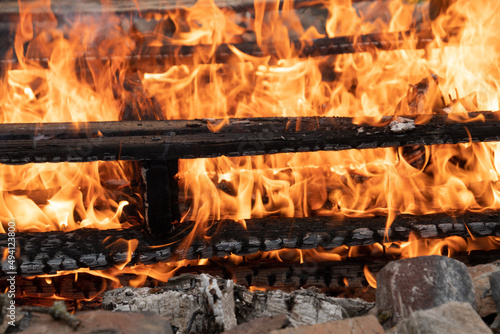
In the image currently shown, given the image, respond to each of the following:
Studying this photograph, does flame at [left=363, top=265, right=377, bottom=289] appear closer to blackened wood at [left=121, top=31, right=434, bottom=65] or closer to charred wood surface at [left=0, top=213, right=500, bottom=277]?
charred wood surface at [left=0, top=213, right=500, bottom=277]

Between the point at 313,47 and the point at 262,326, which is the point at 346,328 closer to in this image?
the point at 262,326

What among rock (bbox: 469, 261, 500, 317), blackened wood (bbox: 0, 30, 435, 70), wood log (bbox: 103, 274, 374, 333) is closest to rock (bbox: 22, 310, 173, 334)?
wood log (bbox: 103, 274, 374, 333)

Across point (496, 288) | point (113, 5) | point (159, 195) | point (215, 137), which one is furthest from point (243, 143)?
point (113, 5)

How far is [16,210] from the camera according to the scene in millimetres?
3676

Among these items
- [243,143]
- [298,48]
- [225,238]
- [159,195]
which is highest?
[298,48]

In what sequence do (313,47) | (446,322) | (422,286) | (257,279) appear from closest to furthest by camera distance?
1. (446,322)
2. (422,286)
3. (257,279)
4. (313,47)

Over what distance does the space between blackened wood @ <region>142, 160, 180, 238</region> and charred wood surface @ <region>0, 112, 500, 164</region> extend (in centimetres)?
10

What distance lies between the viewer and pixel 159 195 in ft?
10.2

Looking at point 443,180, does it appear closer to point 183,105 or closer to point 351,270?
point 351,270

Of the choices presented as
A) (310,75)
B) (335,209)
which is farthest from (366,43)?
(335,209)

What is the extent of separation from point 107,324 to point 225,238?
1255 millimetres

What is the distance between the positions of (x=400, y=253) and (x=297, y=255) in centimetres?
87

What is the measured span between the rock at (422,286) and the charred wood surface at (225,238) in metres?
0.81

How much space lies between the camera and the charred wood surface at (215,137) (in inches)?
115
